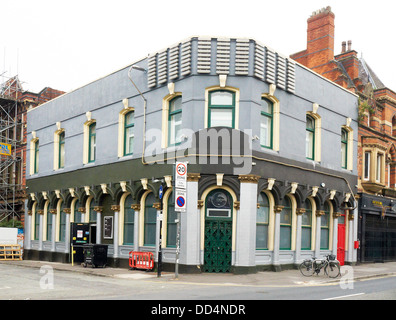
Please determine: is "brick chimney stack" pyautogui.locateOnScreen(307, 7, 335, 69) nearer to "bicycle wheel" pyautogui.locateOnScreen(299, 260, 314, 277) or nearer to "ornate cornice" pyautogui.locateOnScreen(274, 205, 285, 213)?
"ornate cornice" pyautogui.locateOnScreen(274, 205, 285, 213)

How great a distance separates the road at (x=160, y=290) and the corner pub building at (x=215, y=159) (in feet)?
10.8

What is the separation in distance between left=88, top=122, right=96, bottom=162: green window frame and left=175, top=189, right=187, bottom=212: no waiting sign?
373 inches

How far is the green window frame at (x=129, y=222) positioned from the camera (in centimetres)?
2353

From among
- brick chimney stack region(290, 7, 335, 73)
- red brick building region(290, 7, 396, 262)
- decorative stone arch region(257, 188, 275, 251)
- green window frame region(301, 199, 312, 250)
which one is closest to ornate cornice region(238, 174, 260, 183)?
decorative stone arch region(257, 188, 275, 251)

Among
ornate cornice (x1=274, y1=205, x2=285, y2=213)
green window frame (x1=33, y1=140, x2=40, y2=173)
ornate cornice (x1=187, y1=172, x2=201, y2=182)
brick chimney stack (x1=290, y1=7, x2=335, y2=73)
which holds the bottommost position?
ornate cornice (x1=274, y1=205, x2=285, y2=213)

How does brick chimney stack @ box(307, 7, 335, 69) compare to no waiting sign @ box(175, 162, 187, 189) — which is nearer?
no waiting sign @ box(175, 162, 187, 189)

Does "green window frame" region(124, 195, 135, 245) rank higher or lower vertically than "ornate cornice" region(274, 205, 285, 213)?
lower

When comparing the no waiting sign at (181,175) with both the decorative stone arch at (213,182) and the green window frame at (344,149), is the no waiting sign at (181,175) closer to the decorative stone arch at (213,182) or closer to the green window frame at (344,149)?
the decorative stone arch at (213,182)

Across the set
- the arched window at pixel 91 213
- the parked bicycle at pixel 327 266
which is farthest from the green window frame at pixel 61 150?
the parked bicycle at pixel 327 266

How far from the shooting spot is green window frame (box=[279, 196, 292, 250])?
886 inches

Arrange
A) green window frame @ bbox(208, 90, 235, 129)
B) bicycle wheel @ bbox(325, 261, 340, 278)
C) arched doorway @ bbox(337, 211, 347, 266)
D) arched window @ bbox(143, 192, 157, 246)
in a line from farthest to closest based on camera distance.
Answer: arched doorway @ bbox(337, 211, 347, 266), arched window @ bbox(143, 192, 157, 246), green window frame @ bbox(208, 90, 235, 129), bicycle wheel @ bbox(325, 261, 340, 278)

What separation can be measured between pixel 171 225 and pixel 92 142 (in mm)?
7938

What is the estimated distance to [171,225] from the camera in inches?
845

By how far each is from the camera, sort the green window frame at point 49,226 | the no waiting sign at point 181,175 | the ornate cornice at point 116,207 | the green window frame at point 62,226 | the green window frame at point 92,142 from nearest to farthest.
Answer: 1. the no waiting sign at point 181,175
2. the ornate cornice at point 116,207
3. the green window frame at point 92,142
4. the green window frame at point 62,226
5. the green window frame at point 49,226
